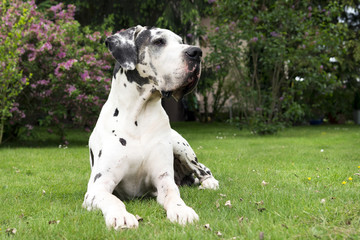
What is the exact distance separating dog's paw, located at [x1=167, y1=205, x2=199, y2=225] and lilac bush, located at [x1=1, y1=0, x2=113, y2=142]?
6.75 metres

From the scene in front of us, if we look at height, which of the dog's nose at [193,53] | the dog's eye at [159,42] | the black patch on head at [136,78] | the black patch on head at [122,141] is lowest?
the black patch on head at [122,141]

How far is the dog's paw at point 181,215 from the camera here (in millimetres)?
2854

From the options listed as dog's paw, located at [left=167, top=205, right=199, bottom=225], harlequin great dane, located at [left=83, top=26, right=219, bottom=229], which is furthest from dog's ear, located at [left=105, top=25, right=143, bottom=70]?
dog's paw, located at [left=167, top=205, right=199, bottom=225]

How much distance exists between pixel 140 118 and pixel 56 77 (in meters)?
6.43

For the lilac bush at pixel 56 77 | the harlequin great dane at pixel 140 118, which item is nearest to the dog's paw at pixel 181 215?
the harlequin great dane at pixel 140 118

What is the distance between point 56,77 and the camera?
949cm

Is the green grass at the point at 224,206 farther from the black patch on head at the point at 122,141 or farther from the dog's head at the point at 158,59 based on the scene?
the dog's head at the point at 158,59

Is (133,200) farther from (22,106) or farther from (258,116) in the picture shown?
(258,116)

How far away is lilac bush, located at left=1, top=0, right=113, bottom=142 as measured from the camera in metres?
9.52

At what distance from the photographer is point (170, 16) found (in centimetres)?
1496

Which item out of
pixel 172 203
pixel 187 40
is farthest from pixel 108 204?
pixel 187 40

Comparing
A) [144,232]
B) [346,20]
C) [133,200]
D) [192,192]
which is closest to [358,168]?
[192,192]

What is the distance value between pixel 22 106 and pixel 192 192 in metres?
7.37

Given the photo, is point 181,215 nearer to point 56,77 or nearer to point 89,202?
point 89,202
